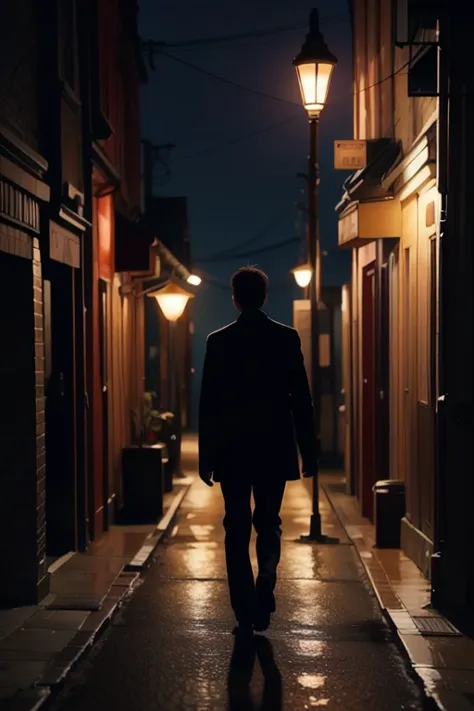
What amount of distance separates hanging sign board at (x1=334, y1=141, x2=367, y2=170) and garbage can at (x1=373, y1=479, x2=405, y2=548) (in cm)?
371

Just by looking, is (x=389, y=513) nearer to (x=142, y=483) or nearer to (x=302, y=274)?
(x=142, y=483)

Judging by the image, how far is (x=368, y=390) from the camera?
14.6 metres

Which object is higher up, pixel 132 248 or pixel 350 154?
pixel 350 154

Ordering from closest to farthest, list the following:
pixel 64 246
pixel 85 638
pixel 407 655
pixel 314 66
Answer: pixel 407 655 < pixel 85 638 < pixel 64 246 < pixel 314 66

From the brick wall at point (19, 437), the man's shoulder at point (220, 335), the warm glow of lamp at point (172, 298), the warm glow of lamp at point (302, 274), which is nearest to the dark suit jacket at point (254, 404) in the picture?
the man's shoulder at point (220, 335)

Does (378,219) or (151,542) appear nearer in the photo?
(151,542)

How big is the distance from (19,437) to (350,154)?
6011 mm

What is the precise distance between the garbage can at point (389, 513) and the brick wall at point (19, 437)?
12.9 ft

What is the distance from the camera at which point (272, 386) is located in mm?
7527

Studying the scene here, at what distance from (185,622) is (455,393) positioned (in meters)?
2.45

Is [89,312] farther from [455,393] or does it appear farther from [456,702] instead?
[456,702]

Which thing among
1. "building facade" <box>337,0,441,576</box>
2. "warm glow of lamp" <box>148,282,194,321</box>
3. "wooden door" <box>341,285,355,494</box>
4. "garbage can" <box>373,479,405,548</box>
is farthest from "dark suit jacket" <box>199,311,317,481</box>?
"wooden door" <box>341,285,355,494</box>

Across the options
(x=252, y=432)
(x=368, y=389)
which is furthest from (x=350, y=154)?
(x=252, y=432)

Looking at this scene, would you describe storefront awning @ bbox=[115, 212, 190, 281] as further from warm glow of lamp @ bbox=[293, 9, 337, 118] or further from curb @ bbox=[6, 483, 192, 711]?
curb @ bbox=[6, 483, 192, 711]
